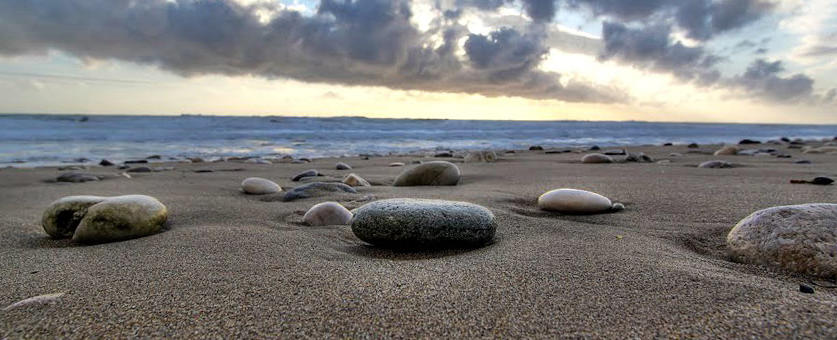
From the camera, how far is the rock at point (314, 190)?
318 cm

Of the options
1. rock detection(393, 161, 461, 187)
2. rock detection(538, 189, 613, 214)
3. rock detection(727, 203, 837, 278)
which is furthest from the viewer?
rock detection(393, 161, 461, 187)

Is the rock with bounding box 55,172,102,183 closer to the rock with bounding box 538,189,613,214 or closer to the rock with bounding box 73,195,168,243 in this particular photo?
the rock with bounding box 73,195,168,243

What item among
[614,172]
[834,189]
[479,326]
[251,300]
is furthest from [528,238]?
[614,172]

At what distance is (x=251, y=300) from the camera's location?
3.94 feet

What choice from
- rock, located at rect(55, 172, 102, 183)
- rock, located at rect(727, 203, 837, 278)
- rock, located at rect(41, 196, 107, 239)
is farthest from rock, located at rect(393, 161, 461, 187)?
rock, located at rect(55, 172, 102, 183)

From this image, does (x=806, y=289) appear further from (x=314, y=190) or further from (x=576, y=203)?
(x=314, y=190)

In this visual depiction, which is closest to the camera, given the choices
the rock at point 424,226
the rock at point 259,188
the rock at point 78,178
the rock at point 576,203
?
the rock at point 424,226

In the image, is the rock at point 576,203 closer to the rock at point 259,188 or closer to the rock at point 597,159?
the rock at point 259,188

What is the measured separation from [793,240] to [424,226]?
3.90 ft

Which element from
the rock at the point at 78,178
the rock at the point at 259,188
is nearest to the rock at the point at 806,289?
the rock at the point at 259,188

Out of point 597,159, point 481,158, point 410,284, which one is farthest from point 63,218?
point 481,158

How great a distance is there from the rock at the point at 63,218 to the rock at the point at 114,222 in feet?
0.39

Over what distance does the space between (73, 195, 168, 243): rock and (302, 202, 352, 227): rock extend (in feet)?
2.34

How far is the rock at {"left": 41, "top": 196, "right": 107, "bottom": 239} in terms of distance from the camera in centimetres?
211
